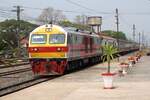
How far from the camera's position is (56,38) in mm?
29141

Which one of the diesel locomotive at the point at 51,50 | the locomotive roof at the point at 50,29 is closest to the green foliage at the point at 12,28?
the locomotive roof at the point at 50,29

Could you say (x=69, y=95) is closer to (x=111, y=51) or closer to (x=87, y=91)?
(x=87, y=91)

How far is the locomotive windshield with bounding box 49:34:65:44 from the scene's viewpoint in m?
29.0

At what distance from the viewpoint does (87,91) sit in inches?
711

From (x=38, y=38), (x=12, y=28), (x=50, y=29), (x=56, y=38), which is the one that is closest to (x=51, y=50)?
(x=56, y=38)

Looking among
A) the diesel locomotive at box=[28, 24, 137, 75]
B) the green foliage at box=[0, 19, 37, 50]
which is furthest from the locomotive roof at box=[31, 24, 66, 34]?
the green foliage at box=[0, 19, 37, 50]

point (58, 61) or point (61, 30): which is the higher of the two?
point (61, 30)

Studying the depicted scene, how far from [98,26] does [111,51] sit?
9623cm

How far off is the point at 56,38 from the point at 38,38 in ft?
3.54

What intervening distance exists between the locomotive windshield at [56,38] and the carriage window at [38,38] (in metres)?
0.35

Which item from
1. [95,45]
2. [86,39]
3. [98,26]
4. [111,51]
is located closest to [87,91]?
[111,51]

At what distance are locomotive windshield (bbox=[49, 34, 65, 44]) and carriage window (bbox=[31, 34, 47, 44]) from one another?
355mm

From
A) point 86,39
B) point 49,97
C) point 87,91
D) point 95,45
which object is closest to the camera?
point 49,97

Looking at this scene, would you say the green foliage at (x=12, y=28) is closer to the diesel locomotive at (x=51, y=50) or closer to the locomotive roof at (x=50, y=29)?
the locomotive roof at (x=50, y=29)
